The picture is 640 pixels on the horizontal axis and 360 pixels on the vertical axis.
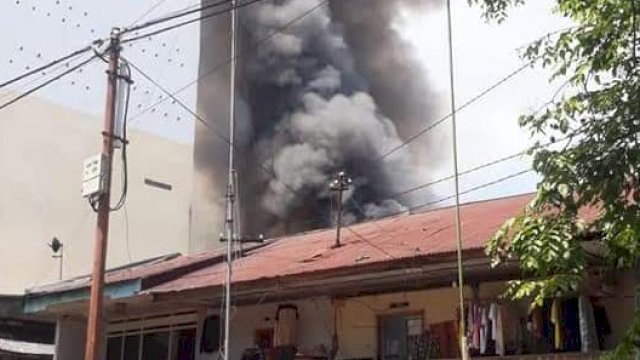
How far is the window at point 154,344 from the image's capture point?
1794 cm

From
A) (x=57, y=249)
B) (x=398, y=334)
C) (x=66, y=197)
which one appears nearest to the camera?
(x=398, y=334)

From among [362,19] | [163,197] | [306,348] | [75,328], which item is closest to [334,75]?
[362,19]

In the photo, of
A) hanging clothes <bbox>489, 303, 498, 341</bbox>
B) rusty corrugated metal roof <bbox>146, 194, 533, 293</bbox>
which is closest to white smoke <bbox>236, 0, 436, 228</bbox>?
rusty corrugated metal roof <bbox>146, 194, 533, 293</bbox>

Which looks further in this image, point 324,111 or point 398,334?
point 324,111

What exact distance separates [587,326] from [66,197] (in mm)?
18820

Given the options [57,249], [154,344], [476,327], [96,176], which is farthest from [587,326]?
[57,249]

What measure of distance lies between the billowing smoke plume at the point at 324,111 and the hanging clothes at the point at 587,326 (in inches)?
592

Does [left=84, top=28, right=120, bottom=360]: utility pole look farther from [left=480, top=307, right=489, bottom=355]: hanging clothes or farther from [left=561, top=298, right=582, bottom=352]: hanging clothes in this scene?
[left=561, top=298, right=582, bottom=352]: hanging clothes

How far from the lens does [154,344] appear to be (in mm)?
18906

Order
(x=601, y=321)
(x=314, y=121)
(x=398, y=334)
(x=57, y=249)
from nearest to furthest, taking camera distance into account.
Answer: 1. (x=601, y=321)
2. (x=398, y=334)
3. (x=57, y=249)
4. (x=314, y=121)

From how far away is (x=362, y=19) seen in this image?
96.2 ft

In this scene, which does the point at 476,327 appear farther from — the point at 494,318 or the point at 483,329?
the point at 494,318

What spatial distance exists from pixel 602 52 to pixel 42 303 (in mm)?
13174

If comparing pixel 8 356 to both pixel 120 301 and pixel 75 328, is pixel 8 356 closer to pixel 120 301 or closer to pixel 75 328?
pixel 75 328
